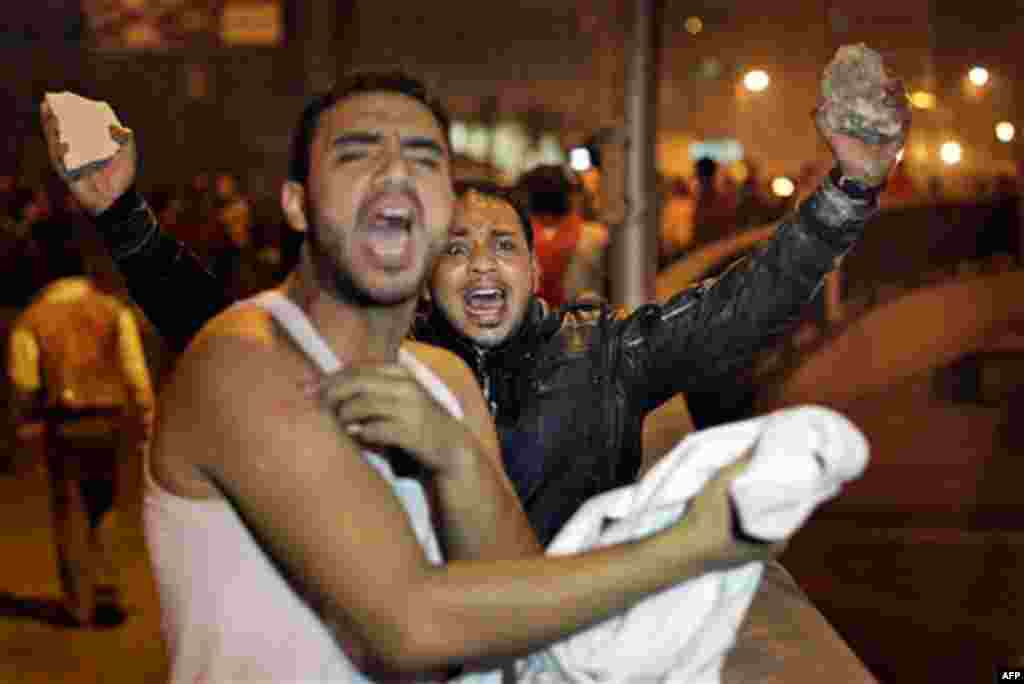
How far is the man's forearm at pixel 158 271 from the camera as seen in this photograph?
3.67m

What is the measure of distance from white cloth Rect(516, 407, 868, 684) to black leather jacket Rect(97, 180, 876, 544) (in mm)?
1377

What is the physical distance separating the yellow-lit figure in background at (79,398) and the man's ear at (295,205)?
6.00 meters

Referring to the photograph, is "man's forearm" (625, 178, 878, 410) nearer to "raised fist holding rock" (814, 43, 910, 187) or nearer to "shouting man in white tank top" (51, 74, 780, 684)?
"raised fist holding rock" (814, 43, 910, 187)

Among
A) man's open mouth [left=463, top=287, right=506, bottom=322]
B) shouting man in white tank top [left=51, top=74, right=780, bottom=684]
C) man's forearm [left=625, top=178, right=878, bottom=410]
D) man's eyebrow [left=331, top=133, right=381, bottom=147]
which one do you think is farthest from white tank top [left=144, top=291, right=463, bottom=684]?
man's open mouth [left=463, top=287, right=506, bottom=322]

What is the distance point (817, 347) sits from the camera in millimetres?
16500

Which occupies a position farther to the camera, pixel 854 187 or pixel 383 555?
pixel 854 187

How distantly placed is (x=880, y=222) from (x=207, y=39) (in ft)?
76.2

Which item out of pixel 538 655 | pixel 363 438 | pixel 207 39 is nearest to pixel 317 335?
pixel 363 438

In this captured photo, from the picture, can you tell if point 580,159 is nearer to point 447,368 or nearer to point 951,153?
point 447,368

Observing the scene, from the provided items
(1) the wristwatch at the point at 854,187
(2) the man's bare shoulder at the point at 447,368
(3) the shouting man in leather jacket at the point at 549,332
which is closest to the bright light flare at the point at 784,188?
(3) the shouting man in leather jacket at the point at 549,332

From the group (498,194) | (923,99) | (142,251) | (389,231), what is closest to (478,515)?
(389,231)

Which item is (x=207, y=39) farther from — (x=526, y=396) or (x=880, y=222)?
(x=526, y=396)

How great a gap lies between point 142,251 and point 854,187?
1500 millimetres

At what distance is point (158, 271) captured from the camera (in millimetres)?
3834
